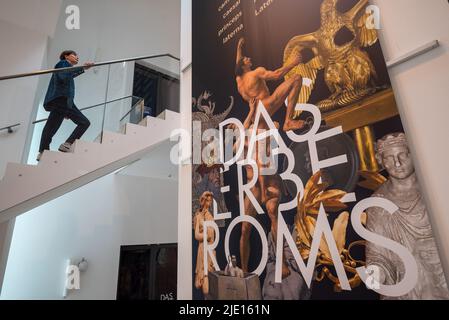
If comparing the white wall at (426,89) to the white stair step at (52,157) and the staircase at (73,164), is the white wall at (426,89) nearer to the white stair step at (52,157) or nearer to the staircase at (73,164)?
the staircase at (73,164)

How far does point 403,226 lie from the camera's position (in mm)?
1076

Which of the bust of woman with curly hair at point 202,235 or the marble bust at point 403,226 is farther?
the bust of woman with curly hair at point 202,235

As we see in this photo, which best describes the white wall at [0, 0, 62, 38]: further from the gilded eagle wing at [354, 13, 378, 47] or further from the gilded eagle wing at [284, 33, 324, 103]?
the gilded eagle wing at [354, 13, 378, 47]

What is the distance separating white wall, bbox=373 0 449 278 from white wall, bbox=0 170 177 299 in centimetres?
471

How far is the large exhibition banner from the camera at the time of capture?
3.63 feet

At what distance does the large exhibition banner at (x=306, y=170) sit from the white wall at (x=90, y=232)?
10.8 ft

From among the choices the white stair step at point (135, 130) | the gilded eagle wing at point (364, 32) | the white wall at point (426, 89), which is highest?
the white stair step at point (135, 130)

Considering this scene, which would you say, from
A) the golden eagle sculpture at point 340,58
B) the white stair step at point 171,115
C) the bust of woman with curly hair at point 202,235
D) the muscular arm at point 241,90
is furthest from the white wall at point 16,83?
the golden eagle sculpture at point 340,58

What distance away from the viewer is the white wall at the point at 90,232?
400 cm

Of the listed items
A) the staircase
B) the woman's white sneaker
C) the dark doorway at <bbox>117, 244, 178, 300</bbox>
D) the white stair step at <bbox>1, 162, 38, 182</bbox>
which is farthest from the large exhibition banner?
the dark doorway at <bbox>117, 244, 178, 300</bbox>

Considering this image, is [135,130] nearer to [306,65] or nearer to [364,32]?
[306,65]

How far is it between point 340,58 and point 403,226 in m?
0.82
